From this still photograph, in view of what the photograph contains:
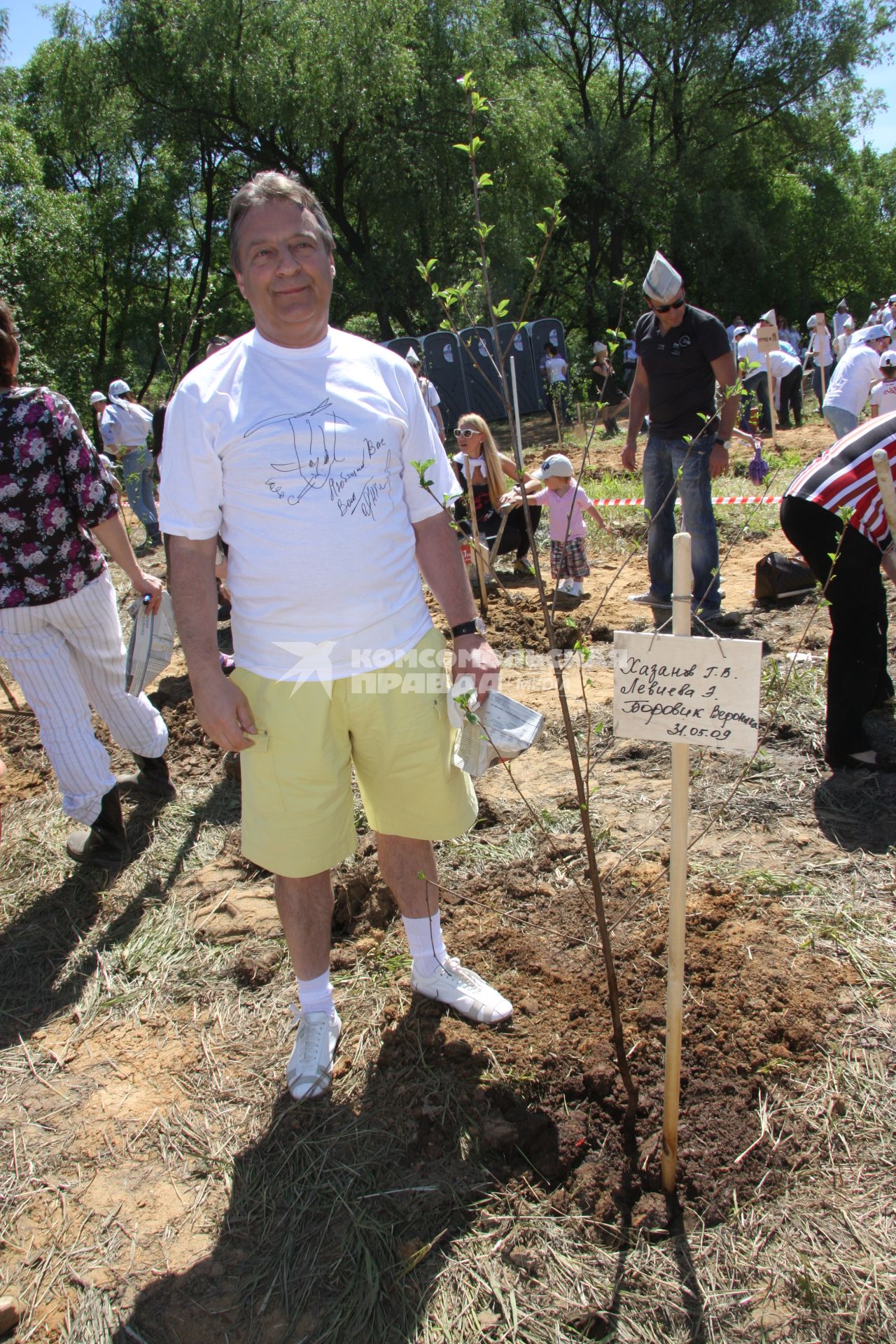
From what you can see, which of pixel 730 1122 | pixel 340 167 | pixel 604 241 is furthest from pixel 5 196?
pixel 730 1122

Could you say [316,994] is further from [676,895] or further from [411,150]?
[411,150]

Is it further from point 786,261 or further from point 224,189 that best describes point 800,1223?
point 786,261

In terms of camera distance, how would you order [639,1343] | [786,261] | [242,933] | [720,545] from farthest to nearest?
[786,261] < [720,545] < [242,933] < [639,1343]

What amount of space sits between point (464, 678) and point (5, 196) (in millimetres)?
21986

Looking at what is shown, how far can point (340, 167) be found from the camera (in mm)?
19781

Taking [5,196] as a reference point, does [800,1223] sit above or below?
below

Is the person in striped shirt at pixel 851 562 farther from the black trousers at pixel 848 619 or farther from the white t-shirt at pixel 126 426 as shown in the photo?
the white t-shirt at pixel 126 426

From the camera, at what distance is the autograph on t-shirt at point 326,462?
1.96 metres

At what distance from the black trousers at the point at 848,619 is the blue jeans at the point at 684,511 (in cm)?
122

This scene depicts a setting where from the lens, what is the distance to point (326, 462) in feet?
6.51

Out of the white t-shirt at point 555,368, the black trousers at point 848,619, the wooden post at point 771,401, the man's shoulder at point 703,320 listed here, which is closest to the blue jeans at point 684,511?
the man's shoulder at point 703,320

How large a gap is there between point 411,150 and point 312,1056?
2074 cm

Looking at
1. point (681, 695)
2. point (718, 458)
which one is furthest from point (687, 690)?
point (718, 458)

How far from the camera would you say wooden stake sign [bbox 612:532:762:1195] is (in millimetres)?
1661
